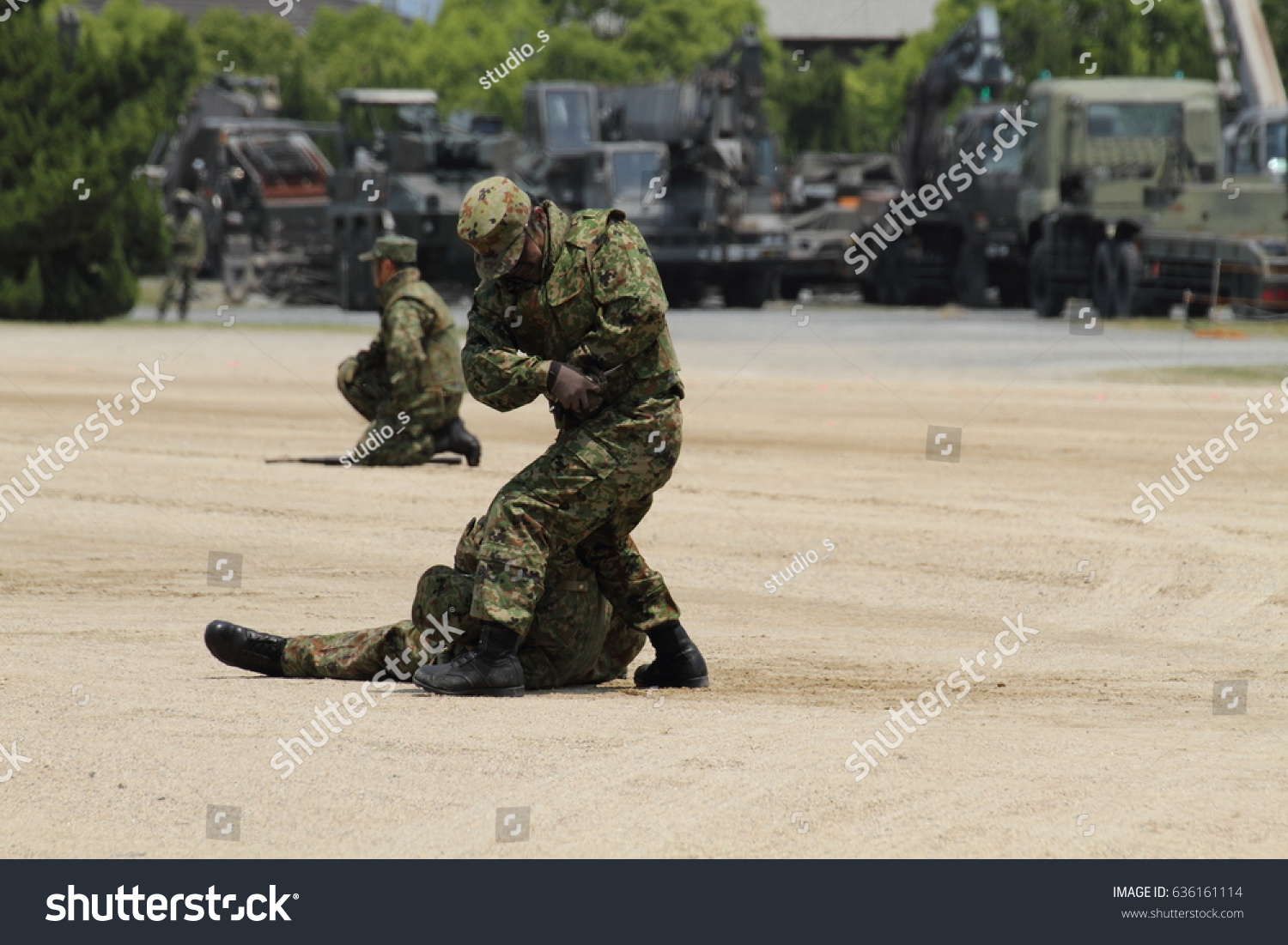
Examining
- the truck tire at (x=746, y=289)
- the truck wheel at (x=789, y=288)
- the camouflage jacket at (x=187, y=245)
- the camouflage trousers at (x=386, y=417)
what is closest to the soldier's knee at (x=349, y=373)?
the camouflage trousers at (x=386, y=417)

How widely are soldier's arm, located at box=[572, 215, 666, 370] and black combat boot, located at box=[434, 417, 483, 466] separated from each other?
22.0 ft

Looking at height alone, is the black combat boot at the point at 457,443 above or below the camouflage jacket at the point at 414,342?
below

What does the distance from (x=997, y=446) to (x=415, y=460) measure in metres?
4.21

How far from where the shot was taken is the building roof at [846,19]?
273ft

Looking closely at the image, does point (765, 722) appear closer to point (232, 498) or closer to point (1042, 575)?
point (1042, 575)

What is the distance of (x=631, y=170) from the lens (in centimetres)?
2994

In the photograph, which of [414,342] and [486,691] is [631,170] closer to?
[414,342]

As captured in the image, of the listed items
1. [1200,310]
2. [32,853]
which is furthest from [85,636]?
[1200,310]

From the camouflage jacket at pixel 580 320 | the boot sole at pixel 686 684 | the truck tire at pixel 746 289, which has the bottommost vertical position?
the truck tire at pixel 746 289

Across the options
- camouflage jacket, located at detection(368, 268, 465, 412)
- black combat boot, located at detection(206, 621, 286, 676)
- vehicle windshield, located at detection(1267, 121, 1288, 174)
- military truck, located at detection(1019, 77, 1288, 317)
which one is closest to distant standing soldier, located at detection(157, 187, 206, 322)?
military truck, located at detection(1019, 77, 1288, 317)

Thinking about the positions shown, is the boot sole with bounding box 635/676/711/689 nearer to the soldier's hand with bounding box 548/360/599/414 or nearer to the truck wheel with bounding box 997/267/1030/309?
the soldier's hand with bounding box 548/360/599/414

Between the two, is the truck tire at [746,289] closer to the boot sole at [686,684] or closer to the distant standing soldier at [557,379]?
the boot sole at [686,684]

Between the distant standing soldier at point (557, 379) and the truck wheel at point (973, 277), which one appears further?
the truck wheel at point (973, 277)

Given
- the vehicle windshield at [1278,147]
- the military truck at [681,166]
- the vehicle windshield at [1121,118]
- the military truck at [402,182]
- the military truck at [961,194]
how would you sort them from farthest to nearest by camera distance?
the military truck at [961,194], the military truck at [681,166], the military truck at [402,182], the vehicle windshield at [1121,118], the vehicle windshield at [1278,147]
